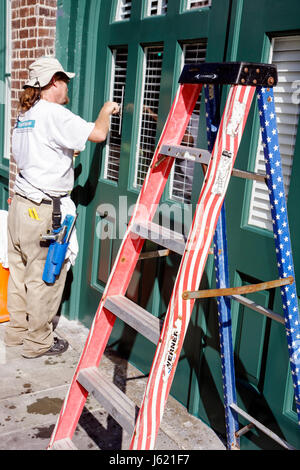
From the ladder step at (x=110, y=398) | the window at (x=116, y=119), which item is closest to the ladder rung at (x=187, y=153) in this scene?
the ladder step at (x=110, y=398)

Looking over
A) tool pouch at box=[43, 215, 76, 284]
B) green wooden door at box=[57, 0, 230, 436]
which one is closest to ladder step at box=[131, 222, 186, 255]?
green wooden door at box=[57, 0, 230, 436]

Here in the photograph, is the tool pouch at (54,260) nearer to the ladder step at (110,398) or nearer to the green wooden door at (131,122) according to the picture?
the green wooden door at (131,122)

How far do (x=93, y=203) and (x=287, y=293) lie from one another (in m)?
2.34

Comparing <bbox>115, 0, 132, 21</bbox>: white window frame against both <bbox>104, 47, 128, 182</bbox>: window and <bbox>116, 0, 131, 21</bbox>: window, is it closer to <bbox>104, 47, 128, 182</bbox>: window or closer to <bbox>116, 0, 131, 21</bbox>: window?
<bbox>116, 0, 131, 21</bbox>: window

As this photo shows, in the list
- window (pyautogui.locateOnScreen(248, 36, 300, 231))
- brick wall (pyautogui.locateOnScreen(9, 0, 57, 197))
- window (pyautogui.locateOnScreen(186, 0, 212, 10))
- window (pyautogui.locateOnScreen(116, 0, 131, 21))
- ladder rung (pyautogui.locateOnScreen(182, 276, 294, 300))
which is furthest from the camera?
brick wall (pyautogui.locateOnScreen(9, 0, 57, 197))

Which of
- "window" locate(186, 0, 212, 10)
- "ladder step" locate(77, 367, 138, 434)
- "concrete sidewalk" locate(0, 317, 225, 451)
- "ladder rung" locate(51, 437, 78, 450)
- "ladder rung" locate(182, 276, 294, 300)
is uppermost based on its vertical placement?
"window" locate(186, 0, 212, 10)

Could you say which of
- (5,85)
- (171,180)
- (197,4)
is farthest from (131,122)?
(5,85)

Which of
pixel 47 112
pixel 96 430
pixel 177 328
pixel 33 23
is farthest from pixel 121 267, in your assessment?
pixel 33 23

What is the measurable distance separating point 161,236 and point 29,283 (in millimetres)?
1884

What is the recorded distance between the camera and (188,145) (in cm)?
332

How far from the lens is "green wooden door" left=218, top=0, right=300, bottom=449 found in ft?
8.39

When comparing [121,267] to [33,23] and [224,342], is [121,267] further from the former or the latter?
[33,23]

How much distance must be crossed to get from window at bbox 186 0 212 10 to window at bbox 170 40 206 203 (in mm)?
205

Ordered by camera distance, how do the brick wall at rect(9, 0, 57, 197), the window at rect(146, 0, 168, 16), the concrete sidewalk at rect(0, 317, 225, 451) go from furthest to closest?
the brick wall at rect(9, 0, 57, 197), the window at rect(146, 0, 168, 16), the concrete sidewalk at rect(0, 317, 225, 451)
